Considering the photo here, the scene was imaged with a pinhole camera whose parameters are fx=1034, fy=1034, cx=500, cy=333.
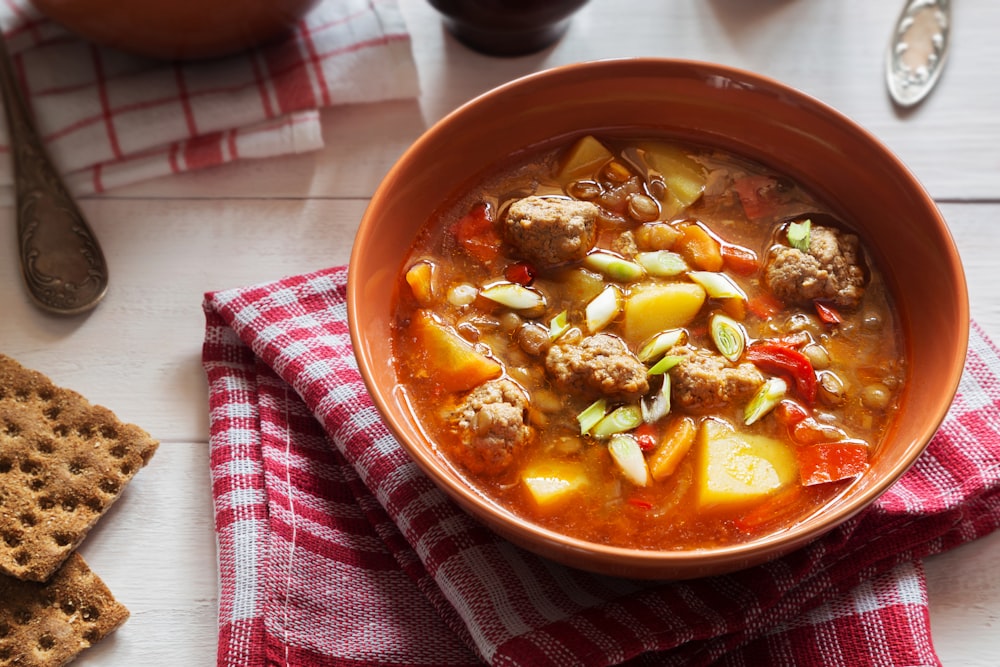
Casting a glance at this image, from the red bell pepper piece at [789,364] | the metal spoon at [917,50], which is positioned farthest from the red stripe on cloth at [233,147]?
the metal spoon at [917,50]

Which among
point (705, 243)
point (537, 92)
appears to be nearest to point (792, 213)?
point (705, 243)

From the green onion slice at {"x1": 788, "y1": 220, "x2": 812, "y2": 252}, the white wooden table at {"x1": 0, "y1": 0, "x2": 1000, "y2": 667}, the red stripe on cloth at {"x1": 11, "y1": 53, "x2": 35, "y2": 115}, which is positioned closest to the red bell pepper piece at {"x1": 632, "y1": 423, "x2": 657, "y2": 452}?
the green onion slice at {"x1": 788, "y1": 220, "x2": 812, "y2": 252}

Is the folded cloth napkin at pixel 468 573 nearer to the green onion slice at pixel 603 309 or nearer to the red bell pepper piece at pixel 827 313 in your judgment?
the red bell pepper piece at pixel 827 313

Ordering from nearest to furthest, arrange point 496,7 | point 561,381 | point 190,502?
point 561,381 < point 190,502 < point 496,7

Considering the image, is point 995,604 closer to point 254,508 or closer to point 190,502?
point 254,508

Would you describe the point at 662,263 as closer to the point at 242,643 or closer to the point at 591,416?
the point at 591,416

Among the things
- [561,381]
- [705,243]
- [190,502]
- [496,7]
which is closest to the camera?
[561,381]
